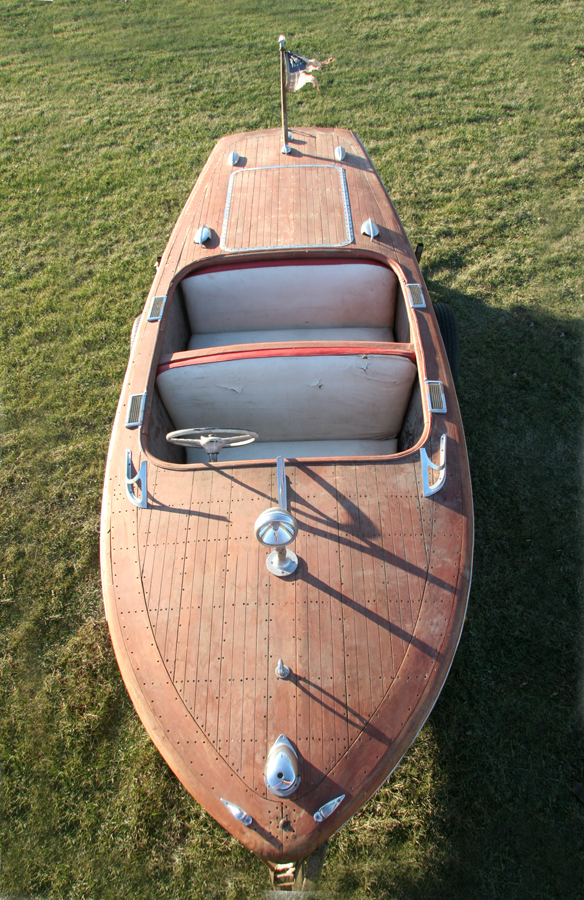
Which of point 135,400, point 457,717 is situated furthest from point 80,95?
point 457,717

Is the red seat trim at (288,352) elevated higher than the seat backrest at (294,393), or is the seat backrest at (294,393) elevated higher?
the red seat trim at (288,352)

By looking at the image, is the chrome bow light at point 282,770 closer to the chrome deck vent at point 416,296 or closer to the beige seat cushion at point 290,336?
the chrome deck vent at point 416,296

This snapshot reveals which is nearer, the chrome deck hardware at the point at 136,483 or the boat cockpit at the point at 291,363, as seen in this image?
the chrome deck hardware at the point at 136,483

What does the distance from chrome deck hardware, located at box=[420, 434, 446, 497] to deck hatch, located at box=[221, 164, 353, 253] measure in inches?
83.7

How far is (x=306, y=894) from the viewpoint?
3.38 metres

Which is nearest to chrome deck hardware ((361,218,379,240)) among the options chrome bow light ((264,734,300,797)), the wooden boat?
the wooden boat

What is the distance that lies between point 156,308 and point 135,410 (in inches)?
40.4

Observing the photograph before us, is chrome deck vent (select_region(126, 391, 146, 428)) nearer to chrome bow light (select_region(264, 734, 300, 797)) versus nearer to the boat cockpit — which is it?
→ the boat cockpit

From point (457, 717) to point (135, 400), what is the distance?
10.6 feet

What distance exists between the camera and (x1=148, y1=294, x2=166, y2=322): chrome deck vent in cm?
429

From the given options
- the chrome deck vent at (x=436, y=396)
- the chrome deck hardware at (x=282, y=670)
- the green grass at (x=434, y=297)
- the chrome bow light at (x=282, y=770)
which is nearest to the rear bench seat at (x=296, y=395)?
the chrome deck vent at (x=436, y=396)

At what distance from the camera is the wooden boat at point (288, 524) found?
277cm

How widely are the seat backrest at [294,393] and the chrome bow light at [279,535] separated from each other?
1.18m

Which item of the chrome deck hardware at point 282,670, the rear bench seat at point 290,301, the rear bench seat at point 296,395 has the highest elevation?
the rear bench seat at point 290,301
